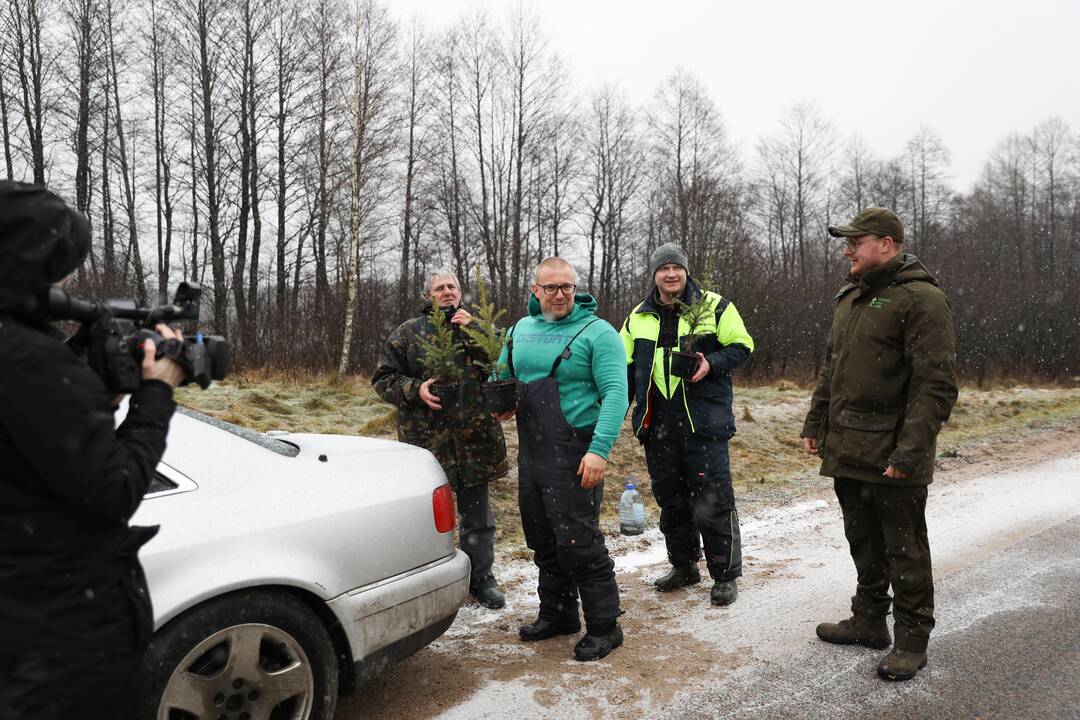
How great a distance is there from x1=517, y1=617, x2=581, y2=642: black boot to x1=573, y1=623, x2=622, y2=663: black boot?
0.22 metres

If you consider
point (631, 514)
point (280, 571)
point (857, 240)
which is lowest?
point (631, 514)

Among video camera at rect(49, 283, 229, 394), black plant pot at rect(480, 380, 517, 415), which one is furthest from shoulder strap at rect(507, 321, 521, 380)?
video camera at rect(49, 283, 229, 394)

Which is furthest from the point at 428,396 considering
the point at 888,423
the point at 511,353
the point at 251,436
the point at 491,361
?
the point at 888,423

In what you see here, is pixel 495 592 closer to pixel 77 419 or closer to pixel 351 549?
pixel 351 549

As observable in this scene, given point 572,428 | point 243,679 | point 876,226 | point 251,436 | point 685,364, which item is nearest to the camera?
point 243,679

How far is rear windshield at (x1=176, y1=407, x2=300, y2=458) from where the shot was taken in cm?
298

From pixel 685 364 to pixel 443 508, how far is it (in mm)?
1931

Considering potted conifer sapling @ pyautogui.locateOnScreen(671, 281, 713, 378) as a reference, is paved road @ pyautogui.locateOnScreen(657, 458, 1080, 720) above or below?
below

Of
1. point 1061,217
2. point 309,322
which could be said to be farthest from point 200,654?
point 1061,217

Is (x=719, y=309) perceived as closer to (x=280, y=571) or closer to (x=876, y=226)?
(x=876, y=226)

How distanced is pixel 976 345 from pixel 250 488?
2868 cm

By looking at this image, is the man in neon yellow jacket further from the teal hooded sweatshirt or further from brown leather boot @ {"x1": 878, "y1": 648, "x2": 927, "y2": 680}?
brown leather boot @ {"x1": 878, "y1": 648, "x2": 927, "y2": 680}

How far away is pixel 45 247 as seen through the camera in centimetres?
168

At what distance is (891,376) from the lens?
12.3ft
